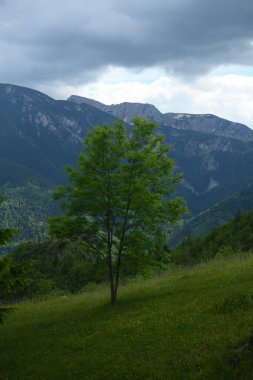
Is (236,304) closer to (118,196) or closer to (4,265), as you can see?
(4,265)

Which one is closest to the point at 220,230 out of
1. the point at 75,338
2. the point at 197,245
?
the point at 197,245

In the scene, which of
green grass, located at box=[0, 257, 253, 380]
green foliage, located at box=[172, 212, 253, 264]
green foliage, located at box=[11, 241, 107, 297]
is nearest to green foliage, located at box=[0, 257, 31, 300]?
green grass, located at box=[0, 257, 253, 380]

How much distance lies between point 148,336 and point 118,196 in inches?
446

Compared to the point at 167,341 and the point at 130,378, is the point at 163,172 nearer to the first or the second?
the point at 167,341

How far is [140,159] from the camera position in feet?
90.9

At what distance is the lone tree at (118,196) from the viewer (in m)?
27.7

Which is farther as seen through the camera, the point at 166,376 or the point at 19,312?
the point at 19,312

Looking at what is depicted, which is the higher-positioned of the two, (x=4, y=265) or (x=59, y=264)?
(x=4, y=265)

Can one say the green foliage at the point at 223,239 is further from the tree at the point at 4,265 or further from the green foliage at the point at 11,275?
the tree at the point at 4,265

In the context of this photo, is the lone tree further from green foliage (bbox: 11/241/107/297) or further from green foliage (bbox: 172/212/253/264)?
green foliage (bbox: 172/212/253/264)

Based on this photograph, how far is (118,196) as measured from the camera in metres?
27.8

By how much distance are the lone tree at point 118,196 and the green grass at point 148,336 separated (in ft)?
12.7

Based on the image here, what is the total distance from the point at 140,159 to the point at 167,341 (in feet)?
44.3

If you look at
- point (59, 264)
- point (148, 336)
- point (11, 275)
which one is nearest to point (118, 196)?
point (11, 275)
